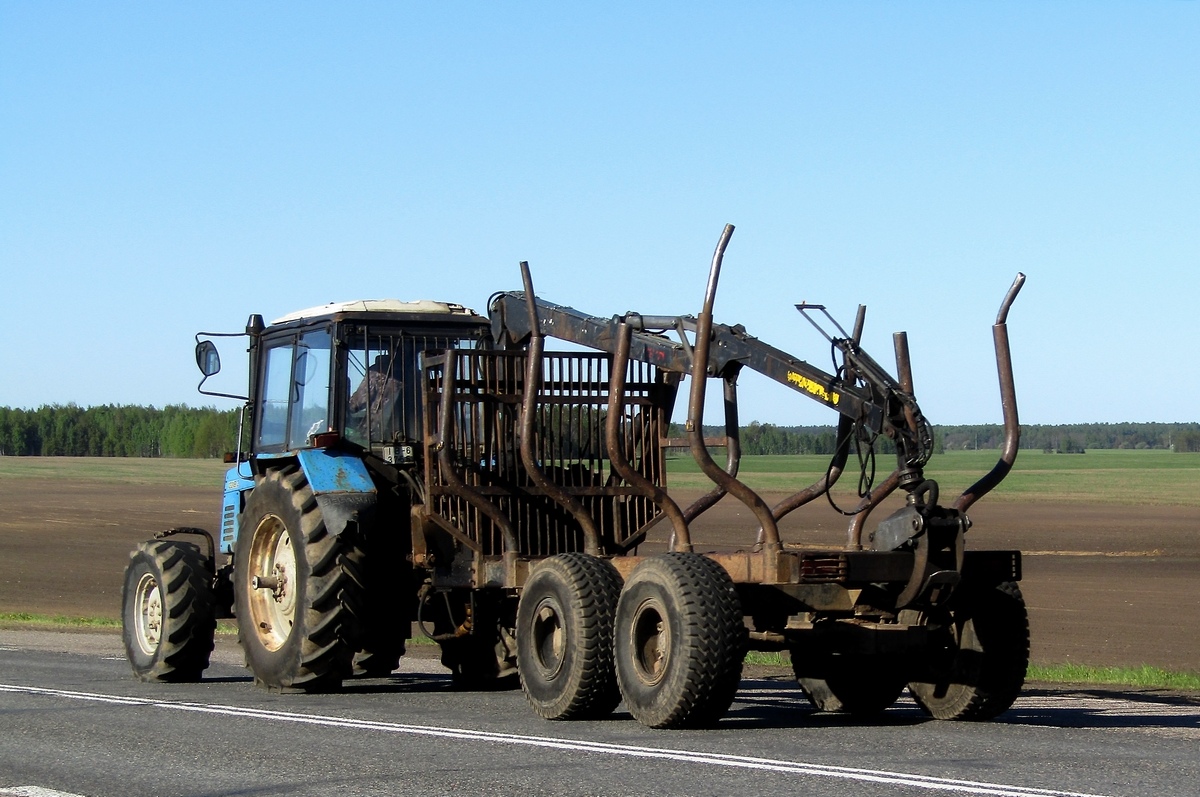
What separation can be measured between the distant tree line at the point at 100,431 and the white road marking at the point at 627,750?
13468 centimetres

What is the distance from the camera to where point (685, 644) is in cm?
910

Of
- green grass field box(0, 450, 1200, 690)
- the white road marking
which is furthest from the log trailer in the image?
green grass field box(0, 450, 1200, 690)

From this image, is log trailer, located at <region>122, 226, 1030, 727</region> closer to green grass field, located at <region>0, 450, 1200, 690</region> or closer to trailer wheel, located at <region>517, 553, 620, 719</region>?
trailer wheel, located at <region>517, 553, 620, 719</region>

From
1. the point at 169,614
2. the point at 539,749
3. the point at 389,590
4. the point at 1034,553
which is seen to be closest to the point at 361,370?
the point at 389,590

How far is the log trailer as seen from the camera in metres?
9.63

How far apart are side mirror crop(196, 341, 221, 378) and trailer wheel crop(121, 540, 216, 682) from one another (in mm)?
1512

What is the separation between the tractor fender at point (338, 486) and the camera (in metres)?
11.9

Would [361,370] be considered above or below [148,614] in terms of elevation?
above

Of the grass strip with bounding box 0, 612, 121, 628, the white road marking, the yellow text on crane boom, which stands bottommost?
the grass strip with bounding box 0, 612, 121, 628

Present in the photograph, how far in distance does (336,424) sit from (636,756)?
5.39 m

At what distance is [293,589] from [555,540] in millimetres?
1983

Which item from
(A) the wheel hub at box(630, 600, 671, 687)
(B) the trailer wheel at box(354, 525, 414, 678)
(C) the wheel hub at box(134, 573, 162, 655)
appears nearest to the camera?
(A) the wheel hub at box(630, 600, 671, 687)

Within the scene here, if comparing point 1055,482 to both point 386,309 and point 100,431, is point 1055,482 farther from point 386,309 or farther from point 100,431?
point 100,431

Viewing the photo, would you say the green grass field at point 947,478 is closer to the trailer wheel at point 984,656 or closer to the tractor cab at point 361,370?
the tractor cab at point 361,370
